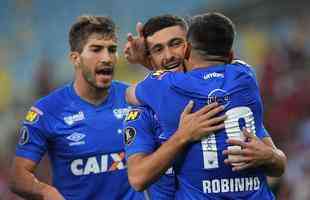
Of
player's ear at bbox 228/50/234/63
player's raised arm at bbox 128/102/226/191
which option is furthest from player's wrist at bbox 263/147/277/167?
player's ear at bbox 228/50/234/63

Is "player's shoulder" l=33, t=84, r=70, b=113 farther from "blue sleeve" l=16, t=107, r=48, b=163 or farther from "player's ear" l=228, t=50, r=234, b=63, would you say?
"player's ear" l=228, t=50, r=234, b=63

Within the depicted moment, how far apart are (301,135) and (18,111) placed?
5223 mm

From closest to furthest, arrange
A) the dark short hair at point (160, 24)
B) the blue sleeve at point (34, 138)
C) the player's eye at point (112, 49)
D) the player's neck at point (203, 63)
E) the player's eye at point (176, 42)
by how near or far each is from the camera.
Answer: the player's neck at point (203, 63)
the player's eye at point (176, 42)
the dark short hair at point (160, 24)
the blue sleeve at point (34, 138)
the player's eye at point (112, 49)

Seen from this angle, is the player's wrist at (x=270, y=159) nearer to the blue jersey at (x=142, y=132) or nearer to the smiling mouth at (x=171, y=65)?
the blue jersey at (x=142, y=132)

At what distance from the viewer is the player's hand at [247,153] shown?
459cm

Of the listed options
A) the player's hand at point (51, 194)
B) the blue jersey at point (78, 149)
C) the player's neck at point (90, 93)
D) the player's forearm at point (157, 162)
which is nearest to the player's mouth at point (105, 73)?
the player's neck at point (90, 93)

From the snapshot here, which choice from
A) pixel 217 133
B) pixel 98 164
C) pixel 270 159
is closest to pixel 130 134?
pixel 217 133

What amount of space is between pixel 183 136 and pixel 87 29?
7.11ft

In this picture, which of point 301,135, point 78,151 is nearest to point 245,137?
point 78,151

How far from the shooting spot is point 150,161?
15.1 feet

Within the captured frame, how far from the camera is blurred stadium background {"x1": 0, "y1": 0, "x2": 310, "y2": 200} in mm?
11904

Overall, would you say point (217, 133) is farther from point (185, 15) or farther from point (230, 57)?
point (185, 15)

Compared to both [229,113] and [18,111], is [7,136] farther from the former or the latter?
[229,113]

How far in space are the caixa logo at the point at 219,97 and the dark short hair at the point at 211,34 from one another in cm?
20
